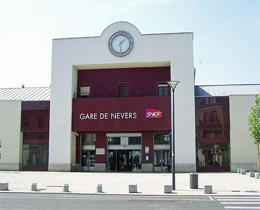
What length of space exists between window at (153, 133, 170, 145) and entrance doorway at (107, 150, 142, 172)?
215 centimetres

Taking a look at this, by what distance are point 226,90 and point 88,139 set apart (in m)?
16.4

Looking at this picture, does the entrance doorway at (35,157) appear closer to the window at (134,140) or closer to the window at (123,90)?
the window at (134,140)

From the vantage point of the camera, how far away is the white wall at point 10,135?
37.7 m

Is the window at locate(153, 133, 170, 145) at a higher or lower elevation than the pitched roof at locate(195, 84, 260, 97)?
lower

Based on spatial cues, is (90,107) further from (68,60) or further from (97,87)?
(68,60)

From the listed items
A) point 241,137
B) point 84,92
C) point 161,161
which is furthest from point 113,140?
point 241,137

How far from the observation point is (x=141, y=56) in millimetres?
36219

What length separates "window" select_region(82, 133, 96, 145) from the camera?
1486 inches

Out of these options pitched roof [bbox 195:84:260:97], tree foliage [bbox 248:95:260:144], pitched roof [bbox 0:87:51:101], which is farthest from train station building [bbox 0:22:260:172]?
tree foliage [bbox 248:95:260:144]

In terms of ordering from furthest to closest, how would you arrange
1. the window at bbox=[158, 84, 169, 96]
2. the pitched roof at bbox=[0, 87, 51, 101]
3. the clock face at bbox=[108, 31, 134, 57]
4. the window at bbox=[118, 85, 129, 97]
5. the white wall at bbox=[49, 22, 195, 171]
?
the pitched roof at bbox=[0, 87, 51, 101]
the window at bbox=[118, 85, 129, 97]
the window at bbox=[158, 84, 169, 96]
the clock face at bbox=[108, 31, 134, 57]
the white wall at bbox=[49, 22, 195, 171]

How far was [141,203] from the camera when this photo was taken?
1448 centimetres

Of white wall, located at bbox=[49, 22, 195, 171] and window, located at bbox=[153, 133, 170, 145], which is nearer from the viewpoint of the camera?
white wall, located at bbox=[49, 22, 195, 171]

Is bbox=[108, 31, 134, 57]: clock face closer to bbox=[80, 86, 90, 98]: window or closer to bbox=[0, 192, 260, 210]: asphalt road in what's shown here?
bbox=[80, 86, 90, 98]: window

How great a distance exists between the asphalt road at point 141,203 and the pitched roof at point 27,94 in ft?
83.4
